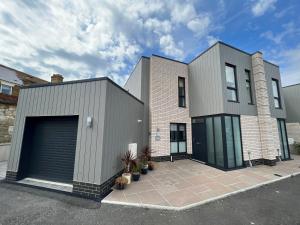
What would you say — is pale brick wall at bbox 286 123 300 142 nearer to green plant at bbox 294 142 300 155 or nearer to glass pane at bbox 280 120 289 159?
green plant at bbox 294 142 300 155

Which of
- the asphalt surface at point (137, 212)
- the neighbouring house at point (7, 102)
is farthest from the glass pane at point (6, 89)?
the asphalt surface at point (137, 212)

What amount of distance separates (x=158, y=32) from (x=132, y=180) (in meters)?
8.09

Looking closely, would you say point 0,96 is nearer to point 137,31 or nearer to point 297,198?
point 137,31

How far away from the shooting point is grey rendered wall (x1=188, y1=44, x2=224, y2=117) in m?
6.86

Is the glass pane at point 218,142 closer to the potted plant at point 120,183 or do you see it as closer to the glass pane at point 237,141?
the glass pane at point 237,141

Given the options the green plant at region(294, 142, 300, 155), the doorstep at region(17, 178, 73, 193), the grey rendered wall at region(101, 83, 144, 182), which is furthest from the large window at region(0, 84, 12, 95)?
the green plant at region(294, 142, 300, 155)

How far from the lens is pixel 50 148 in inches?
186

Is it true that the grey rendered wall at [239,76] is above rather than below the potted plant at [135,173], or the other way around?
above

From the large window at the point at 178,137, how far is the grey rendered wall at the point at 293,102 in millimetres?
10137

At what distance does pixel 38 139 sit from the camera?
4.89m

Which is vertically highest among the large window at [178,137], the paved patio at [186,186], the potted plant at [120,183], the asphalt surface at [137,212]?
the large window at [178,137]

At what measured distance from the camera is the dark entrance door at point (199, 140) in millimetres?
7550

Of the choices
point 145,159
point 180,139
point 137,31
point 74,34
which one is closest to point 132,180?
point 145,159

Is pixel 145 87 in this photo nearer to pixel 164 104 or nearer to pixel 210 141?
pixel 164 104
